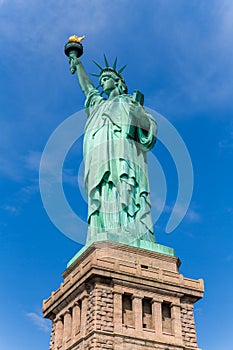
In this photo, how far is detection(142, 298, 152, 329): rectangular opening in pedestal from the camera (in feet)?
80.2

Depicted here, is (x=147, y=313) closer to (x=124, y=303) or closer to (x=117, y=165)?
(x=124, y=303)

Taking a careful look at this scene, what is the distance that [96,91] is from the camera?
34875mm

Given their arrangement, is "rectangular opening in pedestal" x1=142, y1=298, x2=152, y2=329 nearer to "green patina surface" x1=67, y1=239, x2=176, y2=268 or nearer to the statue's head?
"green patina surface" x1=67, y1=239, x2=176, y2=268

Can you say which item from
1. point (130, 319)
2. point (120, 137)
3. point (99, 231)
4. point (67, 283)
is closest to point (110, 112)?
point (120, 137)

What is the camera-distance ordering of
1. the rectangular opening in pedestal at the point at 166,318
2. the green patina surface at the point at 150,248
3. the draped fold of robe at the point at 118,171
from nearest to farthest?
1. the rectangular opening in pedestal at the point at 166,318
2. the green patina surface at the point at 150,248
3. the draped fold of robe at the point at 118,171

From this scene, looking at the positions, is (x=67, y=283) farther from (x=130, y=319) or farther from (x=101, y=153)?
(x=101, y=153)

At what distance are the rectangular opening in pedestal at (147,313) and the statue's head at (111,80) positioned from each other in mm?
14484

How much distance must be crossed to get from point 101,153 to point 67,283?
25.4 feet

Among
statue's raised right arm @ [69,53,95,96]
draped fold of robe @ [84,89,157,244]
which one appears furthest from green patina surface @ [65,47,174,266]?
statue's raised right arm @ [69,53,95,96]

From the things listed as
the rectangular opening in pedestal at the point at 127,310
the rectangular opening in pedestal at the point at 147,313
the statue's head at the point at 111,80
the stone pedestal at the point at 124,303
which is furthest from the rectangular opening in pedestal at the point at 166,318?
the statue's head at the point at 111,80

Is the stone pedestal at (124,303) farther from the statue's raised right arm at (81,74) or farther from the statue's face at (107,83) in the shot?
the statue's raised right arm at (81,74)

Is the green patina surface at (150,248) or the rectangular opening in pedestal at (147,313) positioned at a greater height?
the green patina surface at (150,248)

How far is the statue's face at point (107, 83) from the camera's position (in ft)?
112

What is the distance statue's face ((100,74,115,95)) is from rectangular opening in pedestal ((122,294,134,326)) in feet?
47.7
